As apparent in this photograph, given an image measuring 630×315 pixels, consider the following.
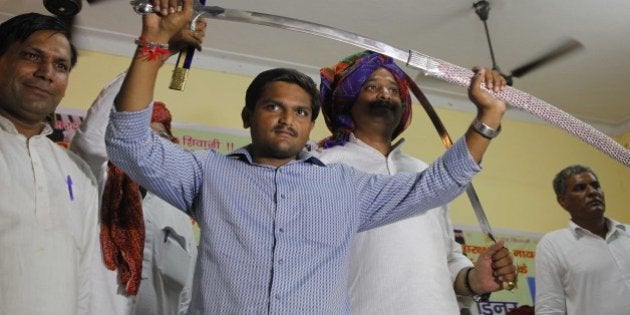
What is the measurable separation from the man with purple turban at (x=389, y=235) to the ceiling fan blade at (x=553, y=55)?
2314mm

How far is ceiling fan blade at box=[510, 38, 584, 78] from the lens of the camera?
3.80m

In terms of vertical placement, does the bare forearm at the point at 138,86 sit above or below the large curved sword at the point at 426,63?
below

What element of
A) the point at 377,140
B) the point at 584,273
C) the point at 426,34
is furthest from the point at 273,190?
the point at 426,34

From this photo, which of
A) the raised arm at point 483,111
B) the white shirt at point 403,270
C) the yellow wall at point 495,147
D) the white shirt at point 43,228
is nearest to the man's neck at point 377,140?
the white shirt at point 403,270

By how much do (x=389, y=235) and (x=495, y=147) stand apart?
10.2ft

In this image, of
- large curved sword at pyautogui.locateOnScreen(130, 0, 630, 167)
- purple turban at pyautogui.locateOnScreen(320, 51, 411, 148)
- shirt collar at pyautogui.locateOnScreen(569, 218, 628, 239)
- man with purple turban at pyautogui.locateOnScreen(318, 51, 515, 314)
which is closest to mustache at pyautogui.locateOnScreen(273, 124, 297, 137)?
large curved sword at pyautogui.locateOnScreen(130, 0, 630, 167)

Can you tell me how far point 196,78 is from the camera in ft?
12.6

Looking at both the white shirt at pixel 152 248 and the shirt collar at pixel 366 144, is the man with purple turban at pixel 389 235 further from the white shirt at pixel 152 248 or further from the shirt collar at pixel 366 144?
the white shirt at pixel 152 248

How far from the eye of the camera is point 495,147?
4465 millimetres

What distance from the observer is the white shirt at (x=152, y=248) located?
153 centimetres

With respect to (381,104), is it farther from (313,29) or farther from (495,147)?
(495,147)

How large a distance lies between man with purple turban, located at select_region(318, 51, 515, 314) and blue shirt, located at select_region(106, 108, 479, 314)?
0.18m

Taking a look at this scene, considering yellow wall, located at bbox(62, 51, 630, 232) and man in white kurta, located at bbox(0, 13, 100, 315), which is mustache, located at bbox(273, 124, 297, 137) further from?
yellow wall, located at bbox(62, 51, 630, 232)

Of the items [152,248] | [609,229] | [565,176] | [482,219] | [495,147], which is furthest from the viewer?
[495,147]
